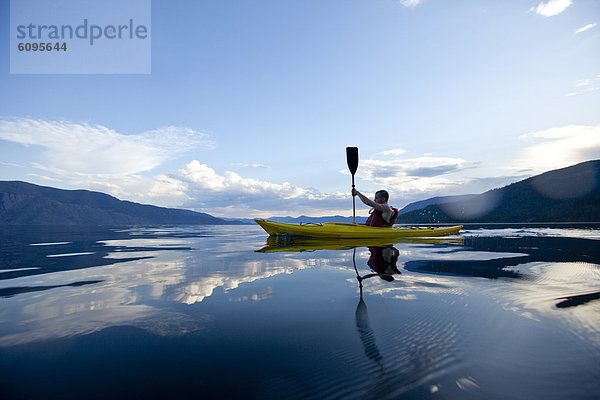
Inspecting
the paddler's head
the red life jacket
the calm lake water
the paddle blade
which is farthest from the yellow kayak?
the calm lake water

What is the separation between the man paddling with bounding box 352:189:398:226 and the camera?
1255 cm

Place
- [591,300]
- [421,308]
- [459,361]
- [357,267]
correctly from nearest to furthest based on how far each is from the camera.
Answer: [459,361], [421,308], [591,300], [357,267]

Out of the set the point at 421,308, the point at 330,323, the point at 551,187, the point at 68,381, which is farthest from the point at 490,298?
the point at 551,187

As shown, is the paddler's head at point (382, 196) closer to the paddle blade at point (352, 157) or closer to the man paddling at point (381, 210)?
the man paddling at point (381, 210)

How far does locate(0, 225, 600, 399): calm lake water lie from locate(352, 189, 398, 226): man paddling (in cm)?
745

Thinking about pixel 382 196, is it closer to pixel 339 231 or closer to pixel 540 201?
pixel 339 231

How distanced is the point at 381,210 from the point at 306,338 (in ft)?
35.7

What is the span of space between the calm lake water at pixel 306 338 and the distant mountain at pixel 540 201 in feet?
351

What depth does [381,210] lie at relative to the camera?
41.8 feet

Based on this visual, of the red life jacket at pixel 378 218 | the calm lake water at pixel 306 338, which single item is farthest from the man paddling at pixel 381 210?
the calm lake water at pixel 306 338

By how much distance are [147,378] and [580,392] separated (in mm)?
2868

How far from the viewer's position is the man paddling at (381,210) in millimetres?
12555

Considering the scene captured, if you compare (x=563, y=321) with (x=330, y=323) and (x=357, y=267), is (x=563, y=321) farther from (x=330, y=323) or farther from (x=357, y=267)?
(x=357, y=267)

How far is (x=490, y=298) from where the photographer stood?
12.3 feet
